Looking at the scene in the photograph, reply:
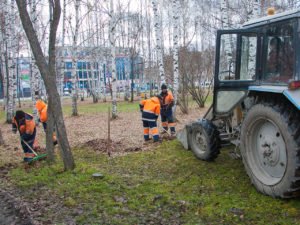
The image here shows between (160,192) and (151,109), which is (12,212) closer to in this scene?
(160,192)

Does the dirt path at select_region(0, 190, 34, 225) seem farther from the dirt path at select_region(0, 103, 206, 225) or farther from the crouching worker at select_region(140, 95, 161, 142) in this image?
the crouching worker at select_region(140, 95, 161, 142)

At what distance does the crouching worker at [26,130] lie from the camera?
316 inches

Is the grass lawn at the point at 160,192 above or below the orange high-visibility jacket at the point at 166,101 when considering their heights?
below

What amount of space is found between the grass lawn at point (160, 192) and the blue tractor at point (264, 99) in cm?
33

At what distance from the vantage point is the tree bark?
6.12 metres

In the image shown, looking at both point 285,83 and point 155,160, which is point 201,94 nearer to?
point 155,160

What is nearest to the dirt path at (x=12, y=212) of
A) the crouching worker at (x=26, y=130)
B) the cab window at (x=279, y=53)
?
the crouching worker at (x=26, y=130)

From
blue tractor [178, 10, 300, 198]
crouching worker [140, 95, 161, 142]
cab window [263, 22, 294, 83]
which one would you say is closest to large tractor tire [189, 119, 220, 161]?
blue tractor [178, 10, 300, 198]

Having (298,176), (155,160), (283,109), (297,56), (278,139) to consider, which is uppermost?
(297,56)

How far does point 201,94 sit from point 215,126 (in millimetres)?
12830

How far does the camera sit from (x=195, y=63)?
63.9 feet

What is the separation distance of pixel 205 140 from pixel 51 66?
3462 millimetres

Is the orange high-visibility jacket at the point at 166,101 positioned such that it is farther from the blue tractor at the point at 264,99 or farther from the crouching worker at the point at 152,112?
the blue tractor at the point at 264,99

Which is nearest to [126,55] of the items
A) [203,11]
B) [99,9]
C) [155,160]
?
[203,11]
